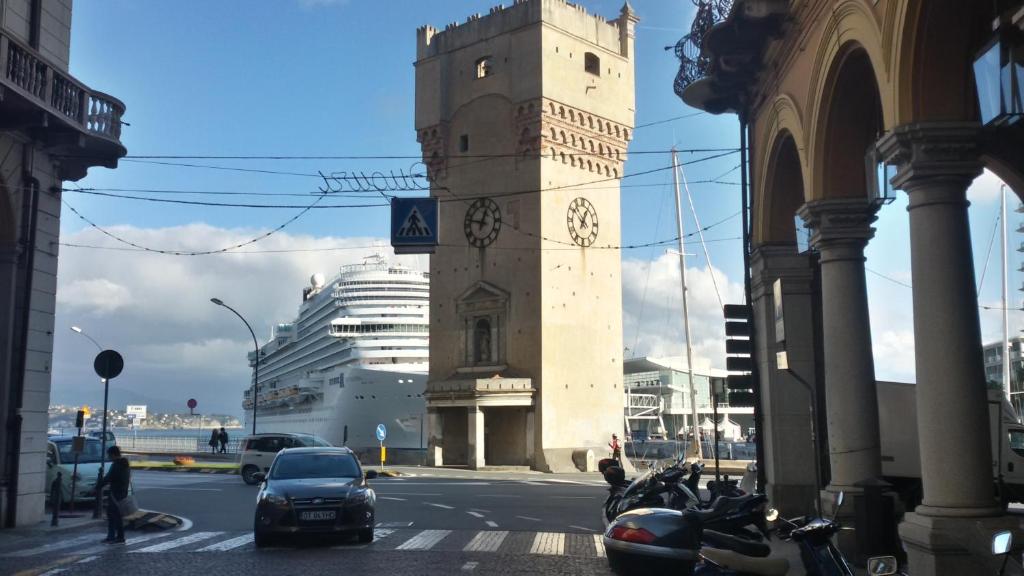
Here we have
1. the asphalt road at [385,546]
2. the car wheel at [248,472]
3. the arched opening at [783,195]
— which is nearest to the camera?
the asphalt road at [385,546]

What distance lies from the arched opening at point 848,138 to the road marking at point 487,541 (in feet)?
20.8

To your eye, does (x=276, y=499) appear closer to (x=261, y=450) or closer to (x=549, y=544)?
(x=549, y=544)

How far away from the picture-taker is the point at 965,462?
27.1 feet

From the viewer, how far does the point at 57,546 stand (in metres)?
13.3

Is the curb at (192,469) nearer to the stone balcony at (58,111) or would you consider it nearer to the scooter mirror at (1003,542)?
the stone balcony at (58,111)

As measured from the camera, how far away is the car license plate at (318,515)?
500 inches

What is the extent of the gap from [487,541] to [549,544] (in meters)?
0.91

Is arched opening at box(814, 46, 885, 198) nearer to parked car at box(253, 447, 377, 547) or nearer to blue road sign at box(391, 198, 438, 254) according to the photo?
parked car at box(253, 447, 377, 547)

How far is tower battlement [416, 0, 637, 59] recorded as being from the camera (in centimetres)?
4222

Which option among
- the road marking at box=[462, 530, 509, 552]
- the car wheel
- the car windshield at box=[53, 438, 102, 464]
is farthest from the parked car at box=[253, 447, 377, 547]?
the car wheel

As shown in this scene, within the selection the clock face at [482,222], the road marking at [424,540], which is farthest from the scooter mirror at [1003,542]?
the clock face at [482,222]

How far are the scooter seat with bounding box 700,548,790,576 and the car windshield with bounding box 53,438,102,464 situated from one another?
1993 centimetres

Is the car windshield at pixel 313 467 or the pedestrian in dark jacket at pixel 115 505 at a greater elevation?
the car windshield at pixel 313 467

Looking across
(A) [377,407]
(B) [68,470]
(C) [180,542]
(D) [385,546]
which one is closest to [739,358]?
(D) [385,546]
